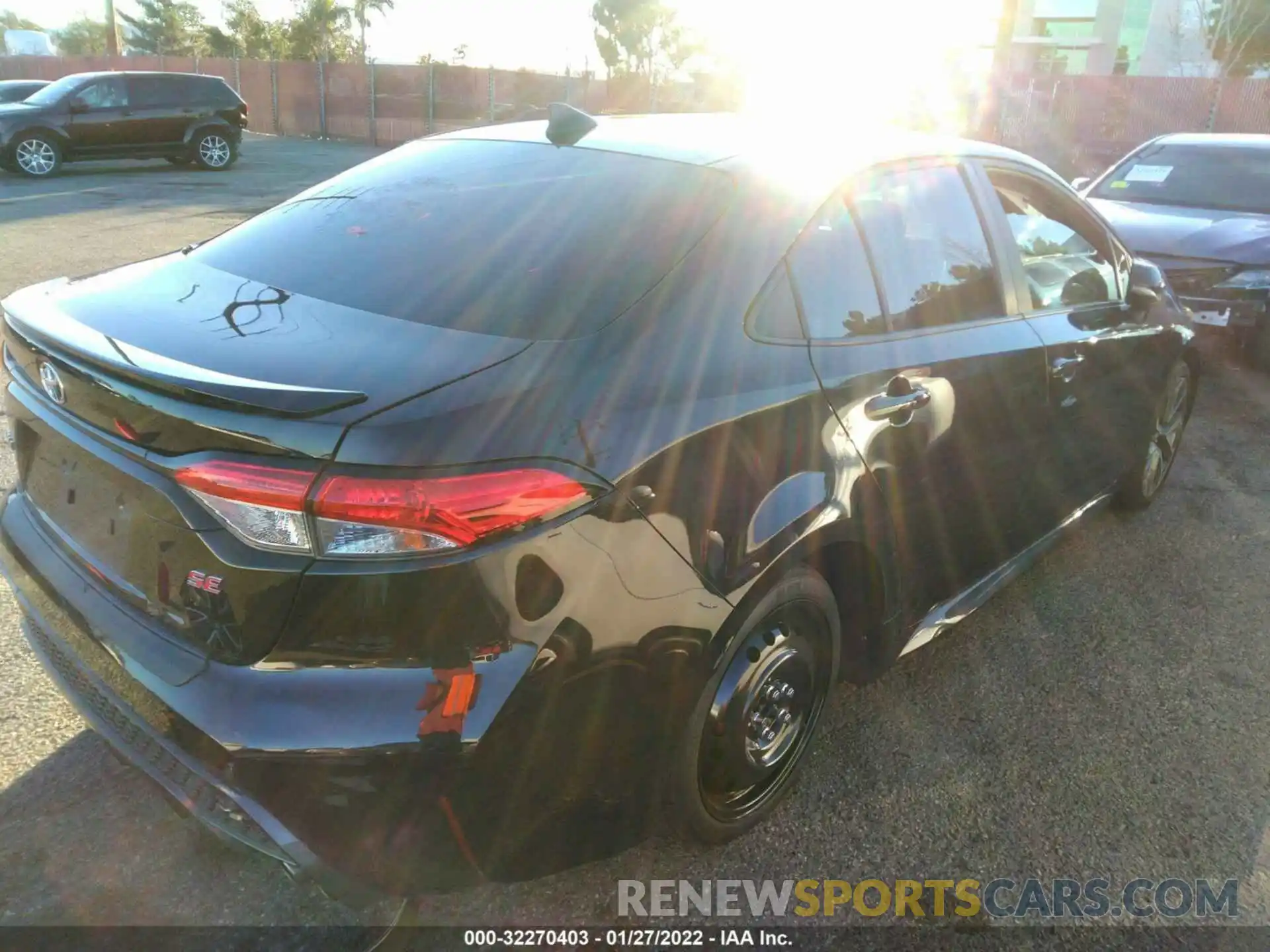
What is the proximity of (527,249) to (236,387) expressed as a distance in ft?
2.70

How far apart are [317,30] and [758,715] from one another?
50125mm

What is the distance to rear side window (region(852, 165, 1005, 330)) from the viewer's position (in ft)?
8.51

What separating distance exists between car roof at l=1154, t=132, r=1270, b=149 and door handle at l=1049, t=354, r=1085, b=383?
6050 millimetres

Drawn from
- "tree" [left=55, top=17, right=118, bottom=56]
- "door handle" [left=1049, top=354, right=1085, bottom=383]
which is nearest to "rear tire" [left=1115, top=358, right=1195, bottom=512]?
"door handle" [left=1049, top=354, right=1085, bottom=383]

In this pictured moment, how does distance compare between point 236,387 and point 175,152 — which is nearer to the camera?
point 236,387

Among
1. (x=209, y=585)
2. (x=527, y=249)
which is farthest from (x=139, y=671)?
(x=527, y=249)

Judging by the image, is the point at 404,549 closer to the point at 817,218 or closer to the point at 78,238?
the point at 817,218

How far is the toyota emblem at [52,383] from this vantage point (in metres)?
2.01

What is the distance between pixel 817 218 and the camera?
2395mm

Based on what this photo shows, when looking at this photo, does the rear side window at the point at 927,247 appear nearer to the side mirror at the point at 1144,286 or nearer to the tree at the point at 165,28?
the side mirror at the point at 1144,286

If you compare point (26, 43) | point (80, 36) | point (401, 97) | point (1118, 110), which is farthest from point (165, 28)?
point (1118, 110)

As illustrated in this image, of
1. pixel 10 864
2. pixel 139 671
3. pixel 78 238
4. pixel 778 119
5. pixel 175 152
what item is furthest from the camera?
pixel 175 152

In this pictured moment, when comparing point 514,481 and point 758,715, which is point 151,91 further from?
point 514,481

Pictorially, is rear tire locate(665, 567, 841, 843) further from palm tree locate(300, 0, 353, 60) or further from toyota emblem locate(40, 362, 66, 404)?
palm tree locate(300, 0, 353, 60)
